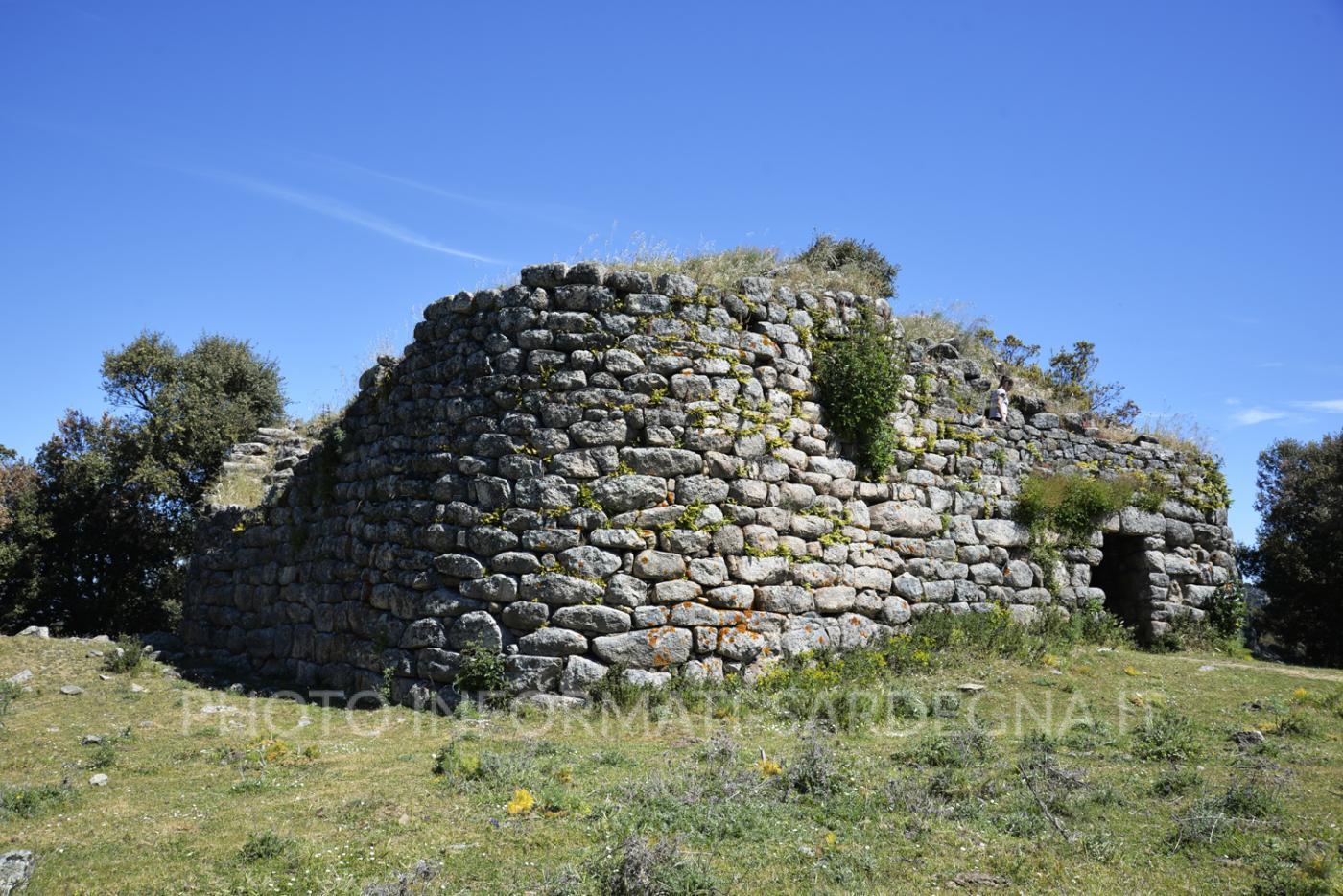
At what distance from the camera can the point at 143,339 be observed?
66.5ft

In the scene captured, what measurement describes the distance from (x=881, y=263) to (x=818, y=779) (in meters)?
10.7

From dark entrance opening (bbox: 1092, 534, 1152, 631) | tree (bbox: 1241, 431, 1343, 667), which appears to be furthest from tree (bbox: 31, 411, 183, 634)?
tree (bbox: 1241, 431, 1343, 667)

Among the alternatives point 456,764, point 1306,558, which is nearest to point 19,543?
point 456,764

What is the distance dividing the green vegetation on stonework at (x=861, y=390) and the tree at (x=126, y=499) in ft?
45.9

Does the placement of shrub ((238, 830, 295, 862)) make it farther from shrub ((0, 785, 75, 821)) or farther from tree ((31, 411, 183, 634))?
tree ((31, 411, 183, 634))

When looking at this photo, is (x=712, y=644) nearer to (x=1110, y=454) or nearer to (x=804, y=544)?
(x=804, y=544)

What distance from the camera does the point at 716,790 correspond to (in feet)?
22.2

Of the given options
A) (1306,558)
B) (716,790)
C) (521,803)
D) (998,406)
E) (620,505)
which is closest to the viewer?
(521,803)

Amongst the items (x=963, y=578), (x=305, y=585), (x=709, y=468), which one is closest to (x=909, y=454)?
(x=963, y=578)

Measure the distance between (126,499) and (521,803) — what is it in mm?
16316

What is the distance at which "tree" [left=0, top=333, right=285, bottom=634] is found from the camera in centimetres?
1883

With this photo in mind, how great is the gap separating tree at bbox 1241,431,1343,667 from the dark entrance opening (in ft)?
14.0

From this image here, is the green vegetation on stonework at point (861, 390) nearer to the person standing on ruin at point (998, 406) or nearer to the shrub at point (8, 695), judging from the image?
the person standing on ruin at point (998, 406)

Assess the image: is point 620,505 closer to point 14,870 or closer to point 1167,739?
point 1167,739
